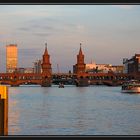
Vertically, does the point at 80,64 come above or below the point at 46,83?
above

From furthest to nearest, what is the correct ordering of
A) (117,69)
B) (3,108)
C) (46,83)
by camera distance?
1. (117,69)
2. (46,83)
3. (3,108)

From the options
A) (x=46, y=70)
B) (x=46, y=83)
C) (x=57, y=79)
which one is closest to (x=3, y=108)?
(x=46, y=83)

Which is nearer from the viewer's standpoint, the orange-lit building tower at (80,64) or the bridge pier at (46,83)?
the bridge pier at (46,83)

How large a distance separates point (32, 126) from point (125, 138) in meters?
12.3

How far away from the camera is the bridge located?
93875mm

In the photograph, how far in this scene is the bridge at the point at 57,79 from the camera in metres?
93.9

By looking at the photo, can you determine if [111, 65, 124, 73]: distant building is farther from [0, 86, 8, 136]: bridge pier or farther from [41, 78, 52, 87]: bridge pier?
[0, 86, 8, 136]: bridge pier

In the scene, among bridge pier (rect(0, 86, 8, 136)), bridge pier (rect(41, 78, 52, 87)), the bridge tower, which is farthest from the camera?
the bridge tower

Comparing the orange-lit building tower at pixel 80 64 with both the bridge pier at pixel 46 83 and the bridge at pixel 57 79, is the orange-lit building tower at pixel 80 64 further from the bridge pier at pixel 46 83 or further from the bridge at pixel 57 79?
the bridge pier at pixel 46 83

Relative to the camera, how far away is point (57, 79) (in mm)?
108062

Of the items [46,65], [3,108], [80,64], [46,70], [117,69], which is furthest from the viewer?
[117,69]

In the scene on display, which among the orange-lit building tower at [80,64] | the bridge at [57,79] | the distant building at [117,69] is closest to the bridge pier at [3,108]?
the bridge at [57,79]

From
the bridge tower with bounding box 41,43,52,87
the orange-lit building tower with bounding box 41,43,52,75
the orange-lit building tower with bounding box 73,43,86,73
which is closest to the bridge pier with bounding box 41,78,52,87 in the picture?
the bridge tower with bounding box 41,43,52,87

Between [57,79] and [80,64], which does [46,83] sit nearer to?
[57,79]
